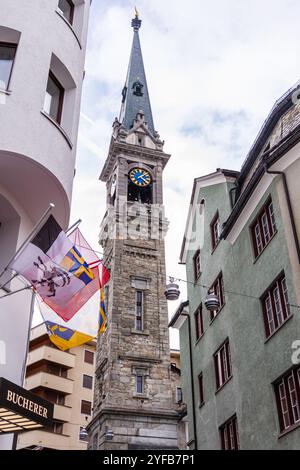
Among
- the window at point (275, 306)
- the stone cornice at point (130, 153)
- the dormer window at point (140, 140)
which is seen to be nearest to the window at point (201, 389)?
the window at point (275, 306)

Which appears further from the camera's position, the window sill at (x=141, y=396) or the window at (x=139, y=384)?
the window at (x=139, y=384)

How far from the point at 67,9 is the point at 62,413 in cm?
4087

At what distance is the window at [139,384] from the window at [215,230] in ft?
57.7

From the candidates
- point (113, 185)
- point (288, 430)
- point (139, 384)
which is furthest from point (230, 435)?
point (113, 185)

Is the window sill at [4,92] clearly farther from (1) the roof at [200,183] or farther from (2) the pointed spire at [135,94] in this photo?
(2) the pointed spire at [135,94]

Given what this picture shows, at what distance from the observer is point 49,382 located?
4981 cm

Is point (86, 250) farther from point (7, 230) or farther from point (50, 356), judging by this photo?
point (50, 356)

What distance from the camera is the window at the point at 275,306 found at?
654 inches

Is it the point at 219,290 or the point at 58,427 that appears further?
the point at 58,427

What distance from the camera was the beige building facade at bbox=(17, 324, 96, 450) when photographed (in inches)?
1886

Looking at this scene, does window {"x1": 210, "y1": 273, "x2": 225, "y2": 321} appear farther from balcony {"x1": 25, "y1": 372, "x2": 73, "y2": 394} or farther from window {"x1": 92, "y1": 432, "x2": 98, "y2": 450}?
balcony {"x1": 25, "y1": 372, "x2": 73, "y2": 394}

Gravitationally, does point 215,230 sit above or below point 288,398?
above
